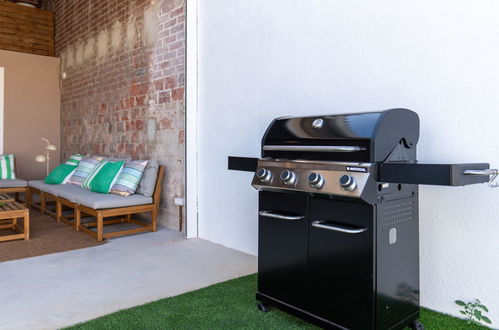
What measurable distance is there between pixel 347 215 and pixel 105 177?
12.3ft

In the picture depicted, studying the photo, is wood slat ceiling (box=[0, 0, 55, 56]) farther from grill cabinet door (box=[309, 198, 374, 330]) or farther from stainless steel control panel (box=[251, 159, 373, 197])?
grill cabinet door (box=[309, 198, 374, 330])

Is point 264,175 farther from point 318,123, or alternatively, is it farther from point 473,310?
point 473,310

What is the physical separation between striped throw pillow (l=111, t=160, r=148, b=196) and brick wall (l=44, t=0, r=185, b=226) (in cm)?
32

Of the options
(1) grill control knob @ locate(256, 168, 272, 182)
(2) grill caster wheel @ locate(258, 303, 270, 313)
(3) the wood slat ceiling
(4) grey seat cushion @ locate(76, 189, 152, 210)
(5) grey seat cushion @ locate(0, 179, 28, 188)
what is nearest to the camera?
(1) grill control knob @ locate(256, 168, 272, 182)

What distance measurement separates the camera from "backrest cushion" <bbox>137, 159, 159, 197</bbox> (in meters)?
5.06

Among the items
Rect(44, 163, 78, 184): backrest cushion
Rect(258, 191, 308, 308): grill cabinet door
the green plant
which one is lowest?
the green plant

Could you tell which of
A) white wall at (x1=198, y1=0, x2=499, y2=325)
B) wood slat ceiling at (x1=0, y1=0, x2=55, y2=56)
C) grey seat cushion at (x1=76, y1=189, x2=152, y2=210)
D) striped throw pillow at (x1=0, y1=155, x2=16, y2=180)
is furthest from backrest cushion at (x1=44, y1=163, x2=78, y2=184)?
wood slat ceiling at (x1=0, y1=0, x2=55, y2=56)

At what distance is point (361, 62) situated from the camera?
303 centimetres

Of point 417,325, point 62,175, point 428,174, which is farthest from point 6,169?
point 428,174

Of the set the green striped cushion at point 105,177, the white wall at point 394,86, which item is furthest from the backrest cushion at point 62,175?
the white wall at point 394,86

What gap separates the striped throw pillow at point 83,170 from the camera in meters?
6.00

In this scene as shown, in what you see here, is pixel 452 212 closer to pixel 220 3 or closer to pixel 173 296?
pixel 173 296

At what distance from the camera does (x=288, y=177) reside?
240cm

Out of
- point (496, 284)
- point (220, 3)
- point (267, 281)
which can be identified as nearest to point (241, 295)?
point (267, 281)
